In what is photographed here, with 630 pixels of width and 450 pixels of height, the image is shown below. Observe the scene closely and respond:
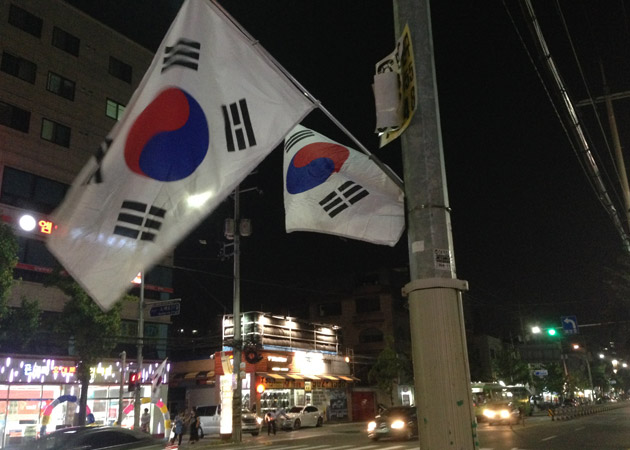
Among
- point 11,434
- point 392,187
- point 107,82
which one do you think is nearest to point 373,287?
point 107,82

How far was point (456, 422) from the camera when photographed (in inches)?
141

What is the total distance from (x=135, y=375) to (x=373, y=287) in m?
35.9

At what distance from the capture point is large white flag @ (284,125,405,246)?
5.32m

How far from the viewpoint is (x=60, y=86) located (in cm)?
3231

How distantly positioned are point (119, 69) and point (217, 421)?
78.3 ft

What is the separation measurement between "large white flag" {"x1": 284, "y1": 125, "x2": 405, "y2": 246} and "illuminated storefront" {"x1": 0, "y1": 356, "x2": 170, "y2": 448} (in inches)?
842

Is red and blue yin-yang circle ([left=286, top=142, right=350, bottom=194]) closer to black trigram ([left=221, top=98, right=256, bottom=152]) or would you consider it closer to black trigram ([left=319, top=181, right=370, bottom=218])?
black trigram ([left=319, top=181, right=370, bottom=218])

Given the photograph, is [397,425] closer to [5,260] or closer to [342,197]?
[5,260]

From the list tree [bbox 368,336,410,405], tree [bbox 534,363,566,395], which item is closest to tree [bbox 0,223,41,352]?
tree [bbox 368,336,410,405]

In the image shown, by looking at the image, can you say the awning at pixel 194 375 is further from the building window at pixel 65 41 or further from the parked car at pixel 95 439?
the parked car at pixel 95 439

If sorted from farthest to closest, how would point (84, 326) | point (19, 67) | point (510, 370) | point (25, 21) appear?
point (510, 370)
point (25, 21)
point (19, 67)
point (84, 326)

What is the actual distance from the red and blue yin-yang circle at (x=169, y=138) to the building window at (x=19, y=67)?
29798 mm

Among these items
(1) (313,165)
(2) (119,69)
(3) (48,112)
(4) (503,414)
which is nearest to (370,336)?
(4) (503,414)

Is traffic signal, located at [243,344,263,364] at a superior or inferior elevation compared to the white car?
superior
